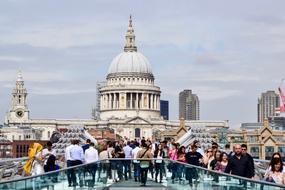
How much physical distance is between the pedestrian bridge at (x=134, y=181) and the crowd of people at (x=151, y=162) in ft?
0.14

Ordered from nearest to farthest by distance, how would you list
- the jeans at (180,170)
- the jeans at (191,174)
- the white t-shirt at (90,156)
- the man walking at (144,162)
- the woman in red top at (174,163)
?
the jeans at (191,174)
the jeans at (180,170)
the woman in red top at (174,163)
the white t-shirt at (90,156)
the man walking at (144,162)

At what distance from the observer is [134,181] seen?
27000 mm

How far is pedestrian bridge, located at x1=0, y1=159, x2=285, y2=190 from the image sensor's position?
15535 mm

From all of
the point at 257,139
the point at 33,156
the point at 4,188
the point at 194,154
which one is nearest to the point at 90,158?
the point at 194,154

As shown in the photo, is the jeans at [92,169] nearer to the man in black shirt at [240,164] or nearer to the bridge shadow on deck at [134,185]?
the bridge shadow on deck at [134,185]

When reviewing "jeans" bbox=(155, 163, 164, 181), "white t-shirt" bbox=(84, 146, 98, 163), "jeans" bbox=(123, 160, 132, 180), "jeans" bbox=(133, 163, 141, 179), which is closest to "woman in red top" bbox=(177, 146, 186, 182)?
"jeans" bbox=(155, 163, 164, 181)

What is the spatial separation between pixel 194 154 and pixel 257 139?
5744 inches

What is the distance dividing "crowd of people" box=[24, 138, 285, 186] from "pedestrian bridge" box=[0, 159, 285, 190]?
0.04 meters

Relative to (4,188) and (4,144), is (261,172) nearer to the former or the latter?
(4,188)

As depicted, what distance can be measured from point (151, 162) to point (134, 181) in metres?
0.79

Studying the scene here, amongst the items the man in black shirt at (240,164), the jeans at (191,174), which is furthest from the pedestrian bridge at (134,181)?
the man in black shirt at (240,164)

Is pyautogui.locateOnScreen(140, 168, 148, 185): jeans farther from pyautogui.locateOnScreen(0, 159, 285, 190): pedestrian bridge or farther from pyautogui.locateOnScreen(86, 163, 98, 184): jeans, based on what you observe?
pyautogui.locateOnScreen(86, 163, 98, 184): jeans

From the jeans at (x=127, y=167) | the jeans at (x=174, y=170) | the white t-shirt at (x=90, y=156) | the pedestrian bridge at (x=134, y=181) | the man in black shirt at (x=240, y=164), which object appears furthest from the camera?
the jeans at (x=127, y=167)

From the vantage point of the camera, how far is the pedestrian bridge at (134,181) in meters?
15.5
